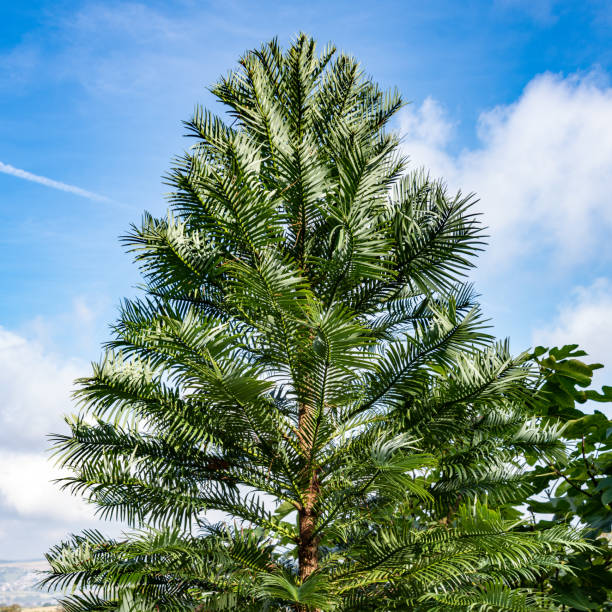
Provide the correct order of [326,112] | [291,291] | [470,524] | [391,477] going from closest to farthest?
[391,477] < [470,524] < [291,291] < [326,112]

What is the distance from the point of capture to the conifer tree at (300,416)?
2346mm

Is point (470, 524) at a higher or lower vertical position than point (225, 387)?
lower

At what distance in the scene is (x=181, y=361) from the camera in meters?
2.34

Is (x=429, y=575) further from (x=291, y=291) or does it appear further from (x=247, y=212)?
(x=247, y=212)

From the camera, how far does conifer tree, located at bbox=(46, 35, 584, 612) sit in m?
2.35

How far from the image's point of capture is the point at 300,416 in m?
2.90

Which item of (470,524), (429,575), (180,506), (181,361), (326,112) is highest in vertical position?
(326,112)

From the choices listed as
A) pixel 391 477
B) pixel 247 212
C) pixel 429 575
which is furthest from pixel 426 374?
pixel 247 212

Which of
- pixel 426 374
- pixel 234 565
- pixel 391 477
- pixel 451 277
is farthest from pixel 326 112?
pixel 234 565

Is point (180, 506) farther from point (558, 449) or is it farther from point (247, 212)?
point (558, 449)

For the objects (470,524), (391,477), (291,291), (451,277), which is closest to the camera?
(391,477)

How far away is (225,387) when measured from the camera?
2.35m

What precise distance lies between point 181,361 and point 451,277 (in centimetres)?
150

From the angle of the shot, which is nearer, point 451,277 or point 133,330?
point 133,330
